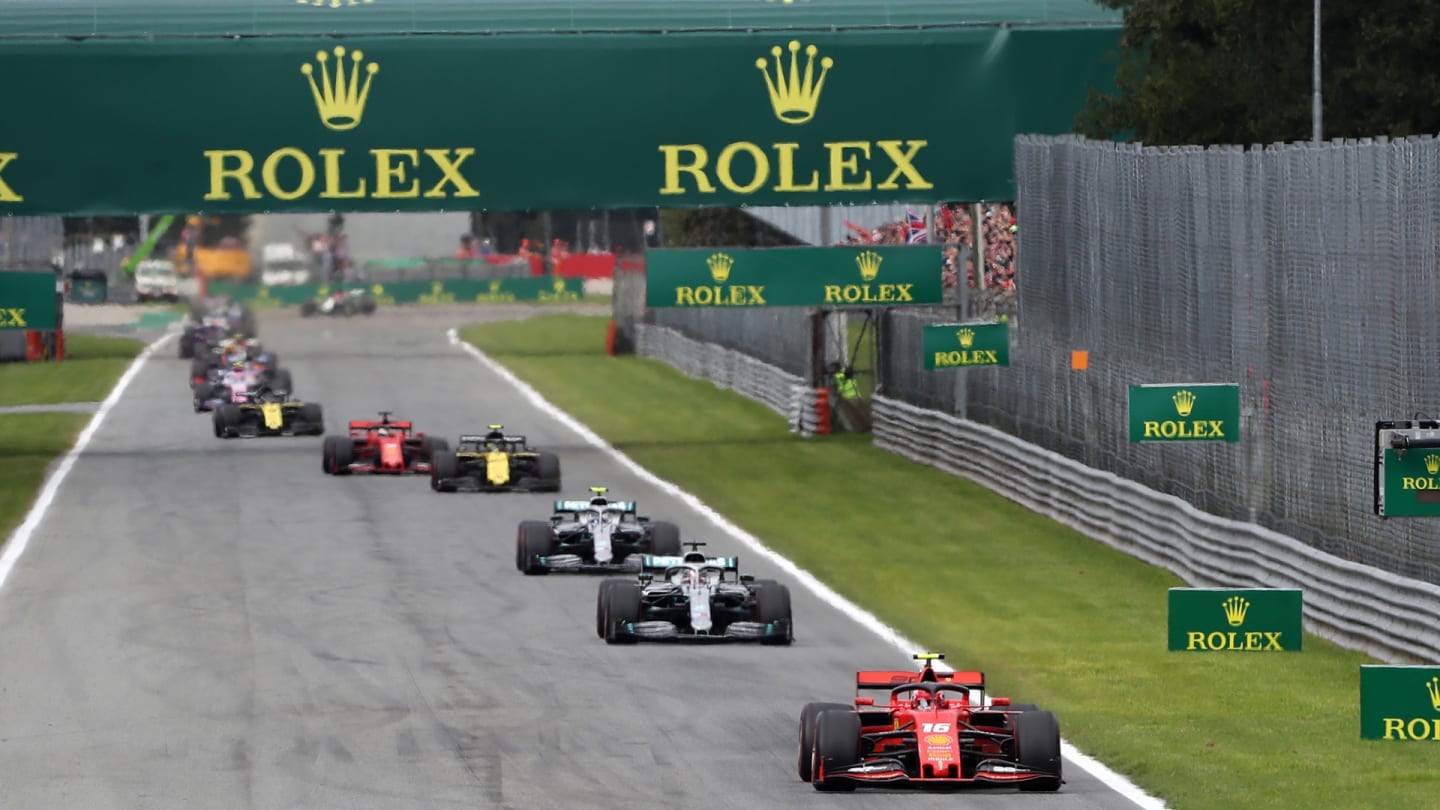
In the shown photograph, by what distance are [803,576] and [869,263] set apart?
1397cm

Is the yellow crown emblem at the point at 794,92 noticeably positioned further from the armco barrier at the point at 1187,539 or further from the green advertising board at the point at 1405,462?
the green advertising board at the point at 1405,462

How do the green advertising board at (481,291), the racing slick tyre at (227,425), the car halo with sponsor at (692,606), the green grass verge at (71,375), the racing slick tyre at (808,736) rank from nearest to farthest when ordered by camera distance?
the racing slick tyre at (808,736) → the car halo with sponsor at (692,606) → the racing slick tyre at (227,425) → the green grass verge at (71,375) → the green advertising board at (481,291)

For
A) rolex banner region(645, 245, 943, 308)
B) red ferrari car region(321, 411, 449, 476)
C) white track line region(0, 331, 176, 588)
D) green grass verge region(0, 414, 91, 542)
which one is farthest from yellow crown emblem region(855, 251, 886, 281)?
green grass verge region(0, 414, 91, 542)

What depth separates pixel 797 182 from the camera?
4009cm

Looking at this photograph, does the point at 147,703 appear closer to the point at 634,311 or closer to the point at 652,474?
the point at 652,474

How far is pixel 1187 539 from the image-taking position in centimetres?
2795

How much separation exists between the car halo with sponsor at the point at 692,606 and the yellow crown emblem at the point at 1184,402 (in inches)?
154

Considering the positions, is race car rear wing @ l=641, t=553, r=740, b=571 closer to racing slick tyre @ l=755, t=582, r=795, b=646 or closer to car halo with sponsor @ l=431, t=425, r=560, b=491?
racing slick tyre @ l=755, t=582, r=795, b=646

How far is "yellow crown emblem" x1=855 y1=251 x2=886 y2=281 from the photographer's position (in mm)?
41781

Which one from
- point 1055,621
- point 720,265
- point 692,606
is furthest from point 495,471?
point 692,606

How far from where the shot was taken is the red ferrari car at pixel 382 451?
38906 millimetres

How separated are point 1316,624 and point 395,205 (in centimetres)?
1933

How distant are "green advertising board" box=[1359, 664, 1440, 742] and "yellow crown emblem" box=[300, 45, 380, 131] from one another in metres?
28.7

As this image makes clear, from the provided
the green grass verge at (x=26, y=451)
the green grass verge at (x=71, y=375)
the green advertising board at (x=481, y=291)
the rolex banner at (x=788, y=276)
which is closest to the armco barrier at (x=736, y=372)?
the rolex banner at (x=788, y=276)
